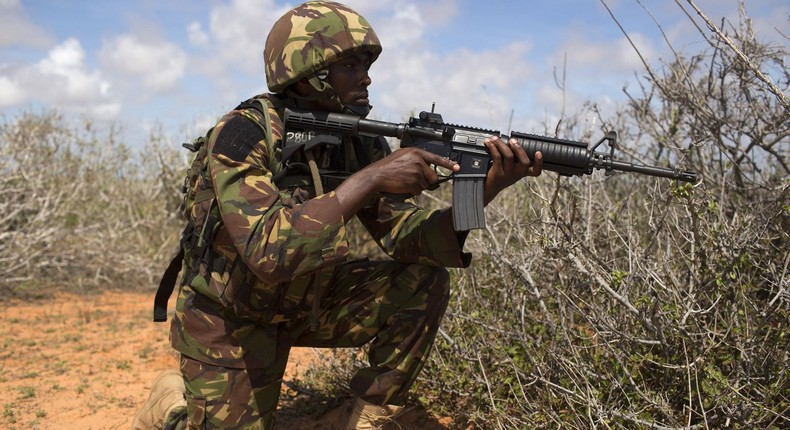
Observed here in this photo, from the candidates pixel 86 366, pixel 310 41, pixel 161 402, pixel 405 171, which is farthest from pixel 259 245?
pixel 86 366

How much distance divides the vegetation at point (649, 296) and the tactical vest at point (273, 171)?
0.80 metres

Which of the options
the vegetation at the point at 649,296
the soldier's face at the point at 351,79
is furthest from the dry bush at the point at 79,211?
the soldier's face at the point at 351,79

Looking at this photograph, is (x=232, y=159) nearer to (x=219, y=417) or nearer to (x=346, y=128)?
(x=346, y=128)

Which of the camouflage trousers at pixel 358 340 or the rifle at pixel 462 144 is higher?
the rifle at pixel 462 144

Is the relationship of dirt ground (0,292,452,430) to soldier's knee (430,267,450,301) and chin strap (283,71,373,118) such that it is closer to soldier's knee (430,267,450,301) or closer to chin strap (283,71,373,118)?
soldier's knee (430,267,450,301)

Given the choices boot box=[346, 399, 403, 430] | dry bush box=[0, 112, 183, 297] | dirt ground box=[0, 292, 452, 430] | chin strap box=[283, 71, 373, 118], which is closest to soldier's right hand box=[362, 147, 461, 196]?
chin strap box=[283, 71, 373, 118]

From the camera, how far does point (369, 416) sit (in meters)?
2.71

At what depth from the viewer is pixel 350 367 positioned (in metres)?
3.62

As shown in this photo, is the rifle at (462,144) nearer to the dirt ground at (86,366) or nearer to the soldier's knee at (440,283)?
the soldier's knee at (440,283)

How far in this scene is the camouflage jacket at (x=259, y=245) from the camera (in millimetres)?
2367

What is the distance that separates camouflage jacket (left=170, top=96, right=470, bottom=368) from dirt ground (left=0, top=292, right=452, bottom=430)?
2.80 feet

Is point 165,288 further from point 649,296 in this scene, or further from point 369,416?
point 649,296

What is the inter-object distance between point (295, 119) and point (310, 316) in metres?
0.77

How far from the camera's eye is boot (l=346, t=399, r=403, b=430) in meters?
2.71
